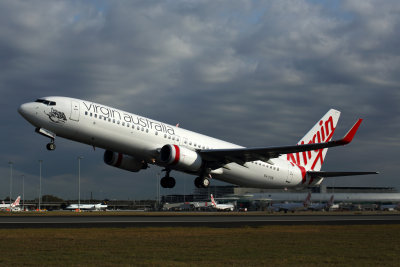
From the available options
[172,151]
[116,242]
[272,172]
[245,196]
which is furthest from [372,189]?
[116,242]

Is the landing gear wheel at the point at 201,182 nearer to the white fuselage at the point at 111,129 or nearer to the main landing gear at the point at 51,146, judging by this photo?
the white fuselage at the point at 111,129

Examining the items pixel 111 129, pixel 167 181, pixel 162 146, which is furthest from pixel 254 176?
pixel 111 129

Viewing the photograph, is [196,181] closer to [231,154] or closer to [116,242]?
[231,154]

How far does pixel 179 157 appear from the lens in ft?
138

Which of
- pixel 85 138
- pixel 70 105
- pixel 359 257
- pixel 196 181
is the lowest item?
pixel 359 257

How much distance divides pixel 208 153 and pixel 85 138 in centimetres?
1156

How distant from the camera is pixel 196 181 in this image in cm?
4744

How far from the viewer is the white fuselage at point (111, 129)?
37.8 m

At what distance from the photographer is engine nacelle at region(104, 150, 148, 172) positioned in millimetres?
48406

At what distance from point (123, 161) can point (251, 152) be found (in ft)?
41.4

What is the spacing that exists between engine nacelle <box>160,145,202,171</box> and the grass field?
49.9 feet

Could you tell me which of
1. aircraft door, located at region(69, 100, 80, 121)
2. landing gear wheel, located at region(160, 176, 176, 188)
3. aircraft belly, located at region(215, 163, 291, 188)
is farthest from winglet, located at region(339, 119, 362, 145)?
aircraft door, located at region(69, 100, 80, 121)

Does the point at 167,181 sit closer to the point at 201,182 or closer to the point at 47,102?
the point at 201,182

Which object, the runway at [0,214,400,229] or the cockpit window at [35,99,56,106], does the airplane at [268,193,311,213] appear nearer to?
the runway at [0,214,400,229]
